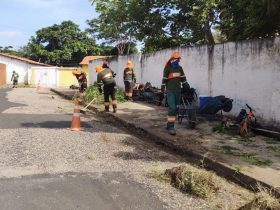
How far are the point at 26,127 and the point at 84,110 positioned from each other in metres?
5.11

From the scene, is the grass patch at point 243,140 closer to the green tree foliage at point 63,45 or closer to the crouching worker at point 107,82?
the crouching worker at point 107,82

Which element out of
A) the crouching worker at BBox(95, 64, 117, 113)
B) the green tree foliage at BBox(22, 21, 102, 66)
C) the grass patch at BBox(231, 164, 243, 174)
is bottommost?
the grass patch at BBox(231, 164, 243, 174)

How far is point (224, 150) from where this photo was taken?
7984 mm

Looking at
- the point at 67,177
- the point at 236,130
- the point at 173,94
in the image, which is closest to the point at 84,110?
the point at 173,94

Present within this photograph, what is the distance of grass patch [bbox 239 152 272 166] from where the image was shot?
6.95 m

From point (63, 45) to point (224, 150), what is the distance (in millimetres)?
50893

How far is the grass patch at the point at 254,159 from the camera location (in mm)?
6945

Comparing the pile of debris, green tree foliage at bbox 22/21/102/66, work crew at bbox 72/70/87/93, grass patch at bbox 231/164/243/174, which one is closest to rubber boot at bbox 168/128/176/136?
grass patch at bbox 231/164/243/174

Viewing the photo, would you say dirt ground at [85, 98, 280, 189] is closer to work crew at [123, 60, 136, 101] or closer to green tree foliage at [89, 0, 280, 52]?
work crew at [123, 60, 136, 101]

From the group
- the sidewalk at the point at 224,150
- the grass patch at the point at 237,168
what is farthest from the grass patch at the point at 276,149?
the grass patch at the point at 237,168

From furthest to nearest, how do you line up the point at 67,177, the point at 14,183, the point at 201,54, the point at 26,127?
1. the point at 201,54
2. the point at 26,127
3. the point at 67,177
4. the point at 14,183

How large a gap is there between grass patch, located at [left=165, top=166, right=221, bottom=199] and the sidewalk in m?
0.73

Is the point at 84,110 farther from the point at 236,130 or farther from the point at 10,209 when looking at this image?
the point at 10,209

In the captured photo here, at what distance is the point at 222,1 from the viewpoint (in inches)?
747
